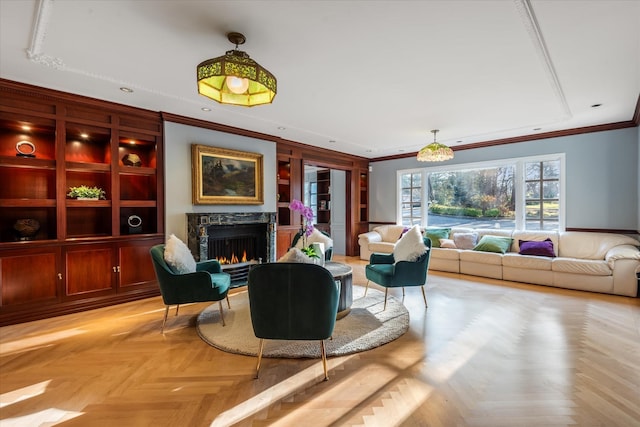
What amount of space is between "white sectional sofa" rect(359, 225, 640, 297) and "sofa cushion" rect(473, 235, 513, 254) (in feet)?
0.33

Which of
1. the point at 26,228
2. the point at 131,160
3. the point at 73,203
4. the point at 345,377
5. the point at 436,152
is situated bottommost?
the point at 345,377

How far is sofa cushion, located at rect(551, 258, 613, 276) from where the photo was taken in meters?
4.49

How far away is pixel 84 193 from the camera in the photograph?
13.1 feet

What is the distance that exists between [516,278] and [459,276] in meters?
0.88

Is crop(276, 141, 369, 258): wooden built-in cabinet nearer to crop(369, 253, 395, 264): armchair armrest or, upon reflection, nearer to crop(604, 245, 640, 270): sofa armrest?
crop(369, 253, 395, 264): armchair armrest

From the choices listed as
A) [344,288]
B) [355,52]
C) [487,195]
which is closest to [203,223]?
[344,288]

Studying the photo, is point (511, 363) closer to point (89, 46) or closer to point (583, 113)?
point (583, 113)

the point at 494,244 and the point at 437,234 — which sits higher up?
the point at 437,234

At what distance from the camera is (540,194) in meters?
5.91

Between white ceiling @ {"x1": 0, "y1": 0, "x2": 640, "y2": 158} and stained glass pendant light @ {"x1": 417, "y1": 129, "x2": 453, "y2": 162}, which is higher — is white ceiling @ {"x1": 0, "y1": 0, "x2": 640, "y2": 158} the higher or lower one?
the higher one

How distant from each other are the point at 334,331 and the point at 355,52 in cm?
262

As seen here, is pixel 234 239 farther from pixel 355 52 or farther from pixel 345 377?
pixel 355 52

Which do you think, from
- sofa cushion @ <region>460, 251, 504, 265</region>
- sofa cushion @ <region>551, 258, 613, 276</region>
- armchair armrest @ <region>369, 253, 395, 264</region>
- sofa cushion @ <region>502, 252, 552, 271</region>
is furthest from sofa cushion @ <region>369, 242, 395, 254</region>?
sofa cushion @ <region>551, 258, 613, 276</region>

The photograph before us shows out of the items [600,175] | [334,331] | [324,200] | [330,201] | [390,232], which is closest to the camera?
[334,331]
